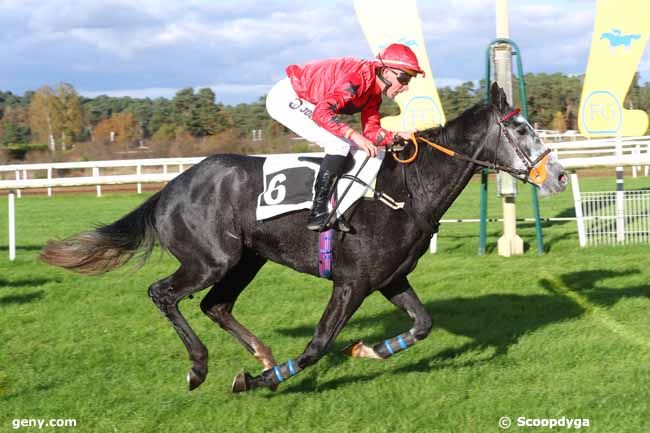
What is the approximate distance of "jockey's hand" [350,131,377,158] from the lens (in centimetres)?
457

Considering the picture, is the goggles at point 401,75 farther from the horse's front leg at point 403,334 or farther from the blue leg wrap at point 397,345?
the blue leg wrap at point 397,345

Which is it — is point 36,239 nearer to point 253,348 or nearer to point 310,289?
point 310,289

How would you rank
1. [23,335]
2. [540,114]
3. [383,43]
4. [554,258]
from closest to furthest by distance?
[23,335]
[554,258]
[383,43]
[540,114]

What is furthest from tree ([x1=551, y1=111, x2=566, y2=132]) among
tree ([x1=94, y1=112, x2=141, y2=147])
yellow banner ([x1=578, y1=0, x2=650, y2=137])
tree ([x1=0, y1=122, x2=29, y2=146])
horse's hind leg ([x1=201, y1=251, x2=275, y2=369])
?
horse's hind leg ([x1=201, y1=251, x2=275, y2=369])

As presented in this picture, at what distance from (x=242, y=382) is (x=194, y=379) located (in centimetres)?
31

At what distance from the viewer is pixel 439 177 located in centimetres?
475

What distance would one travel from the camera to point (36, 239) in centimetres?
1228

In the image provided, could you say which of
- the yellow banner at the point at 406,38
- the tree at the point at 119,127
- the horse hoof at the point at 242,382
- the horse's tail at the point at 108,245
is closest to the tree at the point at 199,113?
the tree at the point at 119,127

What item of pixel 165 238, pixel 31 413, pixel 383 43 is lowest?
pixel 31 413

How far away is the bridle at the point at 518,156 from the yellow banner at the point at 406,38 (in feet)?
19.0

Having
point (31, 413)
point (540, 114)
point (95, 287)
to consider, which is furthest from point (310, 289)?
point (540, 114)

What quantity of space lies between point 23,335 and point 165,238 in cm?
183

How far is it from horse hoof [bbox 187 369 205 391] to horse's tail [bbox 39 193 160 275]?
3.14ft

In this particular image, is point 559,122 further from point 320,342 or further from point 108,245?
point 320,342
